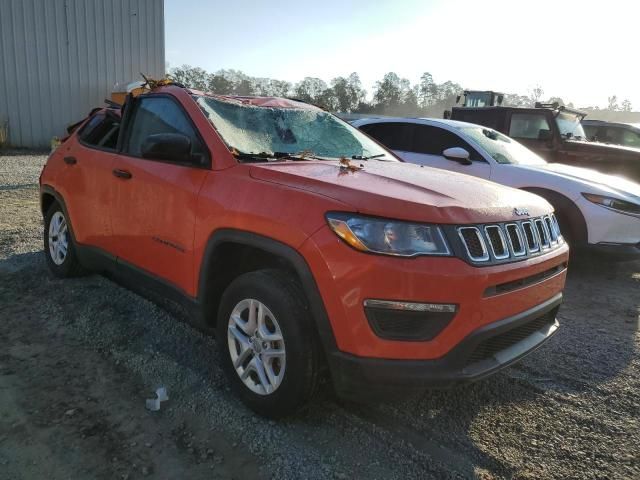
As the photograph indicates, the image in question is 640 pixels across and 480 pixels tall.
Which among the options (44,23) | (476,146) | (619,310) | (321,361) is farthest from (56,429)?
(44,23)

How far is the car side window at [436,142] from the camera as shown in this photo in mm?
6529

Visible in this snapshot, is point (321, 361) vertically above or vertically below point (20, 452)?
above

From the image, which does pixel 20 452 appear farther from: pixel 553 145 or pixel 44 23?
pixel 44 23

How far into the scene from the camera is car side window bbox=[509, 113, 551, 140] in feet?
27.3

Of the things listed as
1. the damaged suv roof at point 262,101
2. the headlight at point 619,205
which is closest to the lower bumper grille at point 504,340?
the damaged suv roof at point 262,101

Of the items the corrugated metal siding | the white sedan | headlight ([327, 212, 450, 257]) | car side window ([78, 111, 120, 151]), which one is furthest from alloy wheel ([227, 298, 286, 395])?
the corrugated metal siding

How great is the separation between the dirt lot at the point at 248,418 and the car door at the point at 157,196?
0.59m

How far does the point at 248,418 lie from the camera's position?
2682mm

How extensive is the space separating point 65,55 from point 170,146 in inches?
676

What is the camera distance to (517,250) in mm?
2494

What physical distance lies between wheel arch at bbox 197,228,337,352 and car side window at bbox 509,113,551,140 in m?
6.99

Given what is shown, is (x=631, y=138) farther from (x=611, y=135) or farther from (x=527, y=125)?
(x=527, y=125)

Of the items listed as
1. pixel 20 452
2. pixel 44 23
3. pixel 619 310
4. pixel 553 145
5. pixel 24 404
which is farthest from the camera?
pixel 44 23

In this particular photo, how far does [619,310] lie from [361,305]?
3.62 metres
